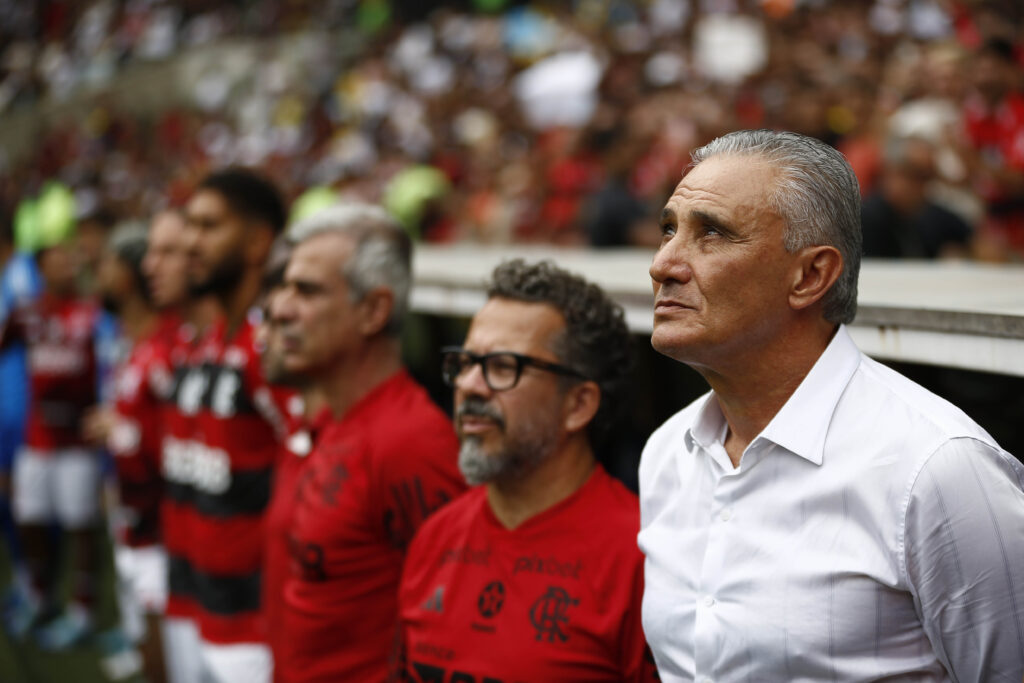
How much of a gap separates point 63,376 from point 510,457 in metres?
5.18

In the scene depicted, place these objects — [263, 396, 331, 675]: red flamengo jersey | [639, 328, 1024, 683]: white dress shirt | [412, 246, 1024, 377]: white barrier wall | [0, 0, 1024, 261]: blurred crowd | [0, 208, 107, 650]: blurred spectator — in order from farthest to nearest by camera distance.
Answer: [0, 208, 107, 650]: blurred spectator < [0, 0, 1024, 261]: blurred crowd < [263, 396, 331, 675]: red flamengo jersey < [412, 246, 1024, 377]: white barrier wall < [639, 328, 1024, 683]: white dress shirt

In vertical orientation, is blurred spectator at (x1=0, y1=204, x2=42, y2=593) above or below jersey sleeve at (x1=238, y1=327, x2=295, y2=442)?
below

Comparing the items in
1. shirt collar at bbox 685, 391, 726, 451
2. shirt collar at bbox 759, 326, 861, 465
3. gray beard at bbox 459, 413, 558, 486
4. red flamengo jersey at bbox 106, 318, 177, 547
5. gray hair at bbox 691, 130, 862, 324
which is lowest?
red flamengo jersey at bbox 106, 318, 177, 547

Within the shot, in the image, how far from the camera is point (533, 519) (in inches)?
94.0

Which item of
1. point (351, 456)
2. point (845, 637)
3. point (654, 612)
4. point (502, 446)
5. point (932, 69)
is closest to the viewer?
point (845, 637)

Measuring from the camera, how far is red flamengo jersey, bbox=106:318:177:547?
4820 millimetres

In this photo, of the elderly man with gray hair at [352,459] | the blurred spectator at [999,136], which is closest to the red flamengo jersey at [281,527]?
the elderly man with gray hair at [352,459]

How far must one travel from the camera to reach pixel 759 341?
1.81 m

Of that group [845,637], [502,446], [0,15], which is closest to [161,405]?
[502,446]

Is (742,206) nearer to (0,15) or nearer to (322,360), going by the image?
(322,360)

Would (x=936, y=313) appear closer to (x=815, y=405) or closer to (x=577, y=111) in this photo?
(x=815, y=405)

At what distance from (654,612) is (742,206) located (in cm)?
75

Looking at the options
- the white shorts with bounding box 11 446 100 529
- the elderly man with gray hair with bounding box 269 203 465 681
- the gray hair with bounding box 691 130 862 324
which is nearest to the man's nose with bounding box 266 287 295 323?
the elderly man with gray hair with bounding box 269 203 465 681

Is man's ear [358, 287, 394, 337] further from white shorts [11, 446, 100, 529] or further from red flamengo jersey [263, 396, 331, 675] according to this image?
white shorts [11, 446, 100, 529]
